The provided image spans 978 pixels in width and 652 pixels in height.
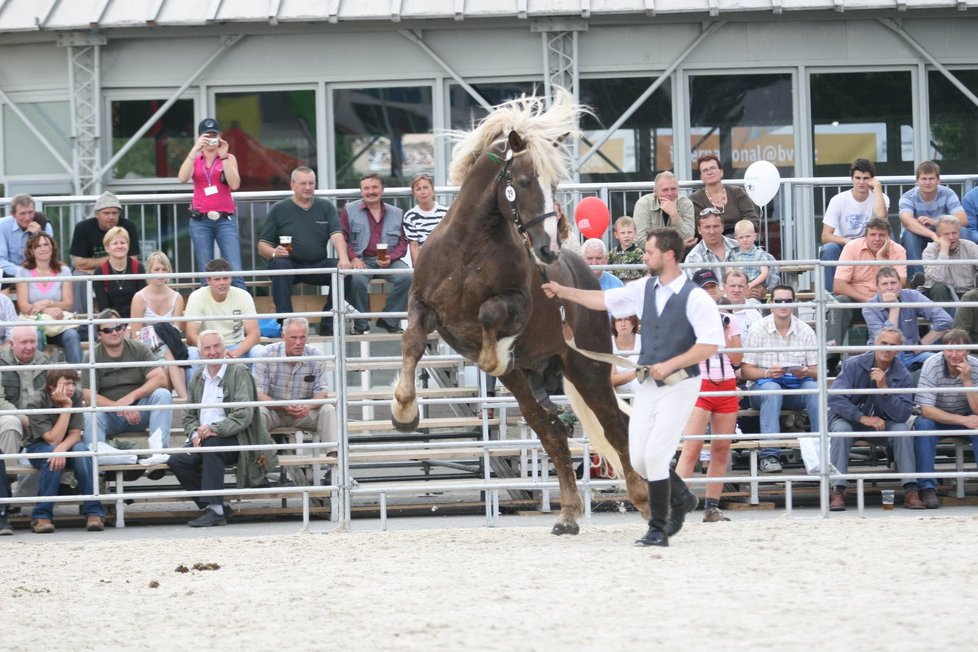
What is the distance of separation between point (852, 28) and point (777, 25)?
0.81 m

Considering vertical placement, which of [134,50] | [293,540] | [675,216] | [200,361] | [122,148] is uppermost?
[134,50]

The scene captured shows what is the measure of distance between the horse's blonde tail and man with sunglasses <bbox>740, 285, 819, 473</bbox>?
1.86 meters

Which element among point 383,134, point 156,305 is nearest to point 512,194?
point 156,305

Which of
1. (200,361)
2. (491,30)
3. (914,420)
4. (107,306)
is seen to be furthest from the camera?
(491,30)

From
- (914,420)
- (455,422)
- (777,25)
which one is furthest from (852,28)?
(455,422)

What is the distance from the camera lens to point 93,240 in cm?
1191

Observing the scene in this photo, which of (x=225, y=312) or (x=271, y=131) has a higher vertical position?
(x=271, y=131)

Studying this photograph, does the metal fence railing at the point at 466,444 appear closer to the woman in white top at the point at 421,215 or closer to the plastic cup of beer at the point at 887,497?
the plastic cup of beer at the point at 887,497

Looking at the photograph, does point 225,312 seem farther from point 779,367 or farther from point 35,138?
point 35,138

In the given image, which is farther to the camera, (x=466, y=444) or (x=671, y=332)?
(x=466, y=444)

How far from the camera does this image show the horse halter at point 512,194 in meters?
7.59

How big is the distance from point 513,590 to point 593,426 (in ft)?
8.17

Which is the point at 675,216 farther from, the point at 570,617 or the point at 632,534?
the point at 570,617

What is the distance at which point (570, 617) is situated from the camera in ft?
19.2
